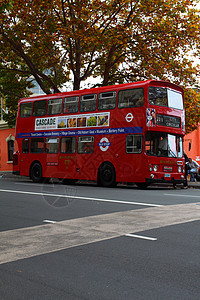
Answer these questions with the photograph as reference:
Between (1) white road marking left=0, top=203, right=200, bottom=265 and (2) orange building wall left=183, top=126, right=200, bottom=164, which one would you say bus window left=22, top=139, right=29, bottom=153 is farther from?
(2) orange building wall left=183, top=126, right=200, bottom=164

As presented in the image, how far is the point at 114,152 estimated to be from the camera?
18594 millimetres

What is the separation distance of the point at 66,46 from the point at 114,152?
9.66 meters

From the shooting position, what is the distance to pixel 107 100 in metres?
18.9

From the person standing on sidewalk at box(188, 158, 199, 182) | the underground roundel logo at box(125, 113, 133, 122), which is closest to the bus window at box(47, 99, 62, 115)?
the underground roundel logo at box(125, 113, 133, 122)

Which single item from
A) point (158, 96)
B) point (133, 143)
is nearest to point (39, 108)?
point (133, 143)

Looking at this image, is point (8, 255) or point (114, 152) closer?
point (8, 255)

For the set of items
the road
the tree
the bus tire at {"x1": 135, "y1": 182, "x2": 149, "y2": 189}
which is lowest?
the road

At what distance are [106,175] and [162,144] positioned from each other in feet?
9.50

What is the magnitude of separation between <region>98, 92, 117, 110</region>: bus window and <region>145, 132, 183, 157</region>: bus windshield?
2.33 metres

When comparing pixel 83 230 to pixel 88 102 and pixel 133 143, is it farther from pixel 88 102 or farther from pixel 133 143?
pixel 88 102

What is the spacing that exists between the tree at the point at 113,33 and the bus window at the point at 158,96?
477 centimetres

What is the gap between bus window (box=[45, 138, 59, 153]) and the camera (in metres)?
21.2

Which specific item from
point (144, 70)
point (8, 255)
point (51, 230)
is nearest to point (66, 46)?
point (144, 70)

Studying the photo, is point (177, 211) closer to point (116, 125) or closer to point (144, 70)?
point (116, 125)
